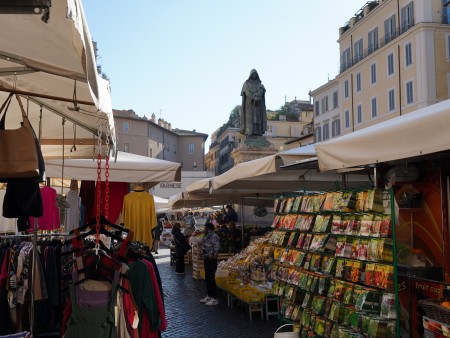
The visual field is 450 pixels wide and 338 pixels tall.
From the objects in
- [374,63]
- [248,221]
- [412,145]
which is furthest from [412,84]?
[412,145]

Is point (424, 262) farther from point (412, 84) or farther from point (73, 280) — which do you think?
point (412, 84)

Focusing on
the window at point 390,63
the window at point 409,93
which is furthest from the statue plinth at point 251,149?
the window at point 390,63

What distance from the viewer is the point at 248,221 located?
1969cm

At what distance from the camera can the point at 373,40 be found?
4612cm

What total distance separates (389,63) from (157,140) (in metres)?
32.0

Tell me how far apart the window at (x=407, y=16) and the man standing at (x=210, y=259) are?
3578 centimetres

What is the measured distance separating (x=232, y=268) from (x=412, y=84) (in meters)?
33.2

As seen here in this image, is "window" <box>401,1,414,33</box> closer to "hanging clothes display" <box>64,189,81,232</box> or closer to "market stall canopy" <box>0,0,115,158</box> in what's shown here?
"hanging clothes display" <box>64,189,81,232</box>

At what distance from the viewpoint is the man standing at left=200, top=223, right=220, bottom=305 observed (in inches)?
412

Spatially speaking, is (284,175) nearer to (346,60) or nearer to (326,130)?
(346,60)

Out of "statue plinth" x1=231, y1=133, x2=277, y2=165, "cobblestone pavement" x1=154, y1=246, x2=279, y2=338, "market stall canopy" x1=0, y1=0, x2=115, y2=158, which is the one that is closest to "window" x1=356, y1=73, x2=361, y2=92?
"statue plinth" x1=231, y1=133, x2=277, y2=165

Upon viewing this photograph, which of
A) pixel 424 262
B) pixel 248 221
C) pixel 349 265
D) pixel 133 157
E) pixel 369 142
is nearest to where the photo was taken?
pixel 369 142

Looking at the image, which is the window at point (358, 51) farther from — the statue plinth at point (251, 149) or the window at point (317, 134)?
the statue plinth at point (251, 149)

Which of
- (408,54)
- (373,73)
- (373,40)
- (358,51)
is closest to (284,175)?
(408,54)
